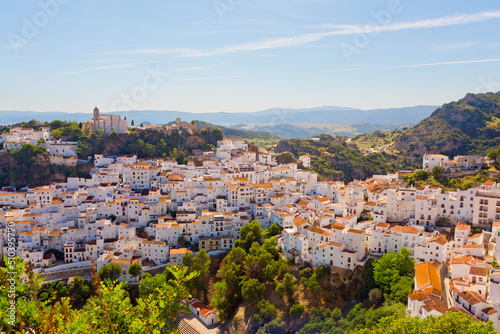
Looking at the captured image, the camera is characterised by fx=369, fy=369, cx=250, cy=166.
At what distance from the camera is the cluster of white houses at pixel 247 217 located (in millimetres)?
20234

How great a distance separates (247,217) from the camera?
2942 cm

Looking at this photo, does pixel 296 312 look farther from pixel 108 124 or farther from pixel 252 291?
pixel 108 124

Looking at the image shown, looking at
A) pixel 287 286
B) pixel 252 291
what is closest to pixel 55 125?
pixel 252 291

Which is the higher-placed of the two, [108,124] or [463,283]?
[108,124]

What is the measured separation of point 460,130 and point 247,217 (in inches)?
1582

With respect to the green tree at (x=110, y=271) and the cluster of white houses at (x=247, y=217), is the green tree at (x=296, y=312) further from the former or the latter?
the green tree at (x=110, y=271)

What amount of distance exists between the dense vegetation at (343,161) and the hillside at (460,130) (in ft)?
11.8

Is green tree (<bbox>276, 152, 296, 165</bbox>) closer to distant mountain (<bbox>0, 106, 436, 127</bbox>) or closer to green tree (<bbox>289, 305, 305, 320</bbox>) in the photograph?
green tree (<bbox>289, 305, 305, 320</bbox>)

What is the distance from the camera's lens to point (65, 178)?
37.9 m

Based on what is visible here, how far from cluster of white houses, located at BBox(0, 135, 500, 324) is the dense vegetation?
1475 cm

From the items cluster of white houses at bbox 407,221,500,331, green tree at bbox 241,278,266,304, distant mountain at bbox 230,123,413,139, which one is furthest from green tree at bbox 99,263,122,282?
distant mountain at bbox 230,123,413,139

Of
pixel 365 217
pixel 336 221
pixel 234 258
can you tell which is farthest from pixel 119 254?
pixel 365 217

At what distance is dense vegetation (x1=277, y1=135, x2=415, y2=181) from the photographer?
51.6 m

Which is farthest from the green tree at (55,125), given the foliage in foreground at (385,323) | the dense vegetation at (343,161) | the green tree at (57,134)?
the foliage in foreground at (385,323)
